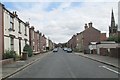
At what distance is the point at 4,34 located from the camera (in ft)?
93.6

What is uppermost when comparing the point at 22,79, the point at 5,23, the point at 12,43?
the point at 5,23

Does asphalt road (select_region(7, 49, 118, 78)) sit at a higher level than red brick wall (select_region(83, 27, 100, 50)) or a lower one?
lower

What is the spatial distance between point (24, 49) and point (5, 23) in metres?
13.7

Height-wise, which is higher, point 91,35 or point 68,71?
point 91,35

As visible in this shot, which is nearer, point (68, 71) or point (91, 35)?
point (68, 71)

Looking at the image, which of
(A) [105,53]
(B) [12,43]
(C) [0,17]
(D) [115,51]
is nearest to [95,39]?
(A) [105,53]

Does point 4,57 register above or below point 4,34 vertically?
below

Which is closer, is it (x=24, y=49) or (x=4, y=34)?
(x=4, y=34)

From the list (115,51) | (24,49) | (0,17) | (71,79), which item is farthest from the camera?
(24,49)

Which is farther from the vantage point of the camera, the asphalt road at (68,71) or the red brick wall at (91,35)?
the red brick wall at (91,35)

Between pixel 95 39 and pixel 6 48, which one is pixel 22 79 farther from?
pixel 95 39

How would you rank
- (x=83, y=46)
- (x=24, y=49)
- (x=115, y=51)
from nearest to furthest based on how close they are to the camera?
(x=115, y=51), (x=24, y=49), (x=83, y=46)

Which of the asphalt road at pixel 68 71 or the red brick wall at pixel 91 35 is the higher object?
the red brick wall at pixel 91 35

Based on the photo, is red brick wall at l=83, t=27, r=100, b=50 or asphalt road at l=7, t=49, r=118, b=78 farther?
red brick wall at l=83, t=27, r=100, b=50
